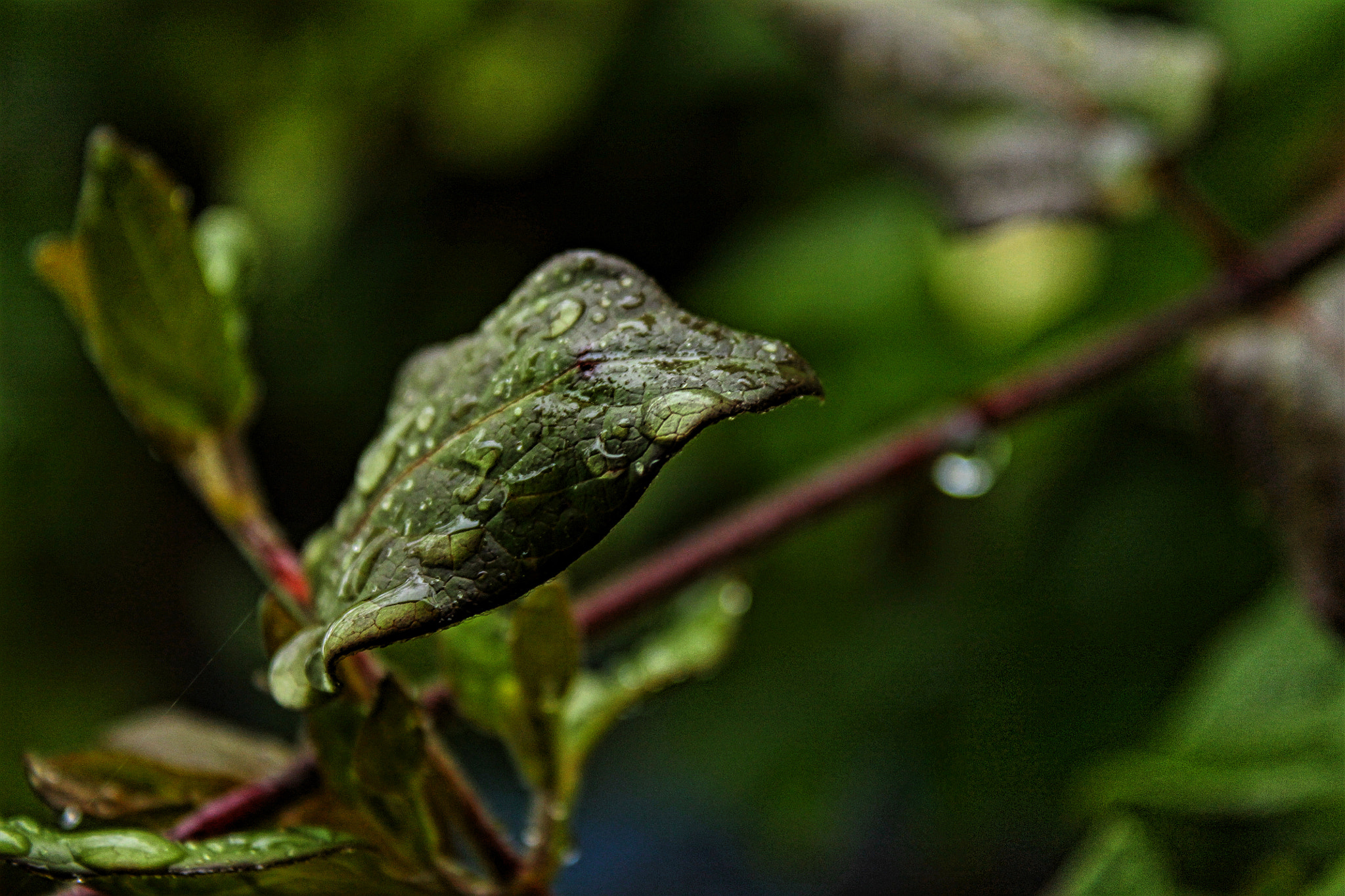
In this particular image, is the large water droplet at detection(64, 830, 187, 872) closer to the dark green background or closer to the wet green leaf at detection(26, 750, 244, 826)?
the wet green leaf at detection(26, 750, 244, 826)

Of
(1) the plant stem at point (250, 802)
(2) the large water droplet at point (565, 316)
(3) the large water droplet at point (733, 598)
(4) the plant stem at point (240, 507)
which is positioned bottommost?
(3) the large water droplet at point (733, 598)

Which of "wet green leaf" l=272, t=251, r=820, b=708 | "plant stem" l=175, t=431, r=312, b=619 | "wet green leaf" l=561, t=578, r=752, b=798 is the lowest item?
"wet green leaf" l=561, t=578, r=752, b=798

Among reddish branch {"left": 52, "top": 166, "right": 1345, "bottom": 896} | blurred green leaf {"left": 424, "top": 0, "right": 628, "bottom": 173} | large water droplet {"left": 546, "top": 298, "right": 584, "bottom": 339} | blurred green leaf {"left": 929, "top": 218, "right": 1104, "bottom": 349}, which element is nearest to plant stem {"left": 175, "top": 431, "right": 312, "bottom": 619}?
reddish branch {"left": 52, "top": 166, "right": 1345, "bottom": 896}

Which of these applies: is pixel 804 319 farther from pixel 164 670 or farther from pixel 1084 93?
pixel 164 670

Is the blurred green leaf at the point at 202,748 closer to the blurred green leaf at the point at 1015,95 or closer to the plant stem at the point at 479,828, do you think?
the plant stem at the point at 479,828

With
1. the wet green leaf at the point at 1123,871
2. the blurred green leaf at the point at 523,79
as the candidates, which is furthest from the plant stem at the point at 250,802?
the blurred green leaf at the point at 523,79

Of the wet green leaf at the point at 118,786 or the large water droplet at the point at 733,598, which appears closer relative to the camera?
the wet green leaf at the point at 118,786

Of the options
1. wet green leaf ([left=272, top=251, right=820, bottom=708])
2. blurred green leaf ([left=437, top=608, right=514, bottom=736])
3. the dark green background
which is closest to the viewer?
wet green leaf ([left=272, top=251, right=820, bottom=708])
